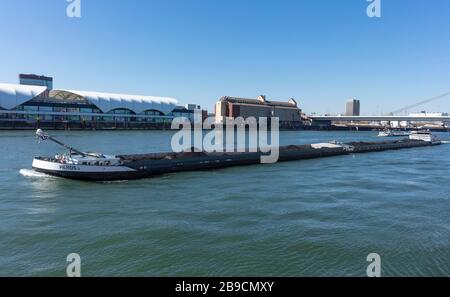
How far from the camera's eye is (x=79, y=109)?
385 ft

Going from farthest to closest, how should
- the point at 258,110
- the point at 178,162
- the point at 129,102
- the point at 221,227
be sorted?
1. the point at 258,110
2. the point at 129,102
3. the point at 178,162
4. the point at 221,227

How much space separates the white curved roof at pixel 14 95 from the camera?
332 feet

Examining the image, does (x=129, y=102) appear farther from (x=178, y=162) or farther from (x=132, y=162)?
(x=132, y=162)

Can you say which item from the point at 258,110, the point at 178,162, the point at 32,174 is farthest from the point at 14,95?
the point at 258,110

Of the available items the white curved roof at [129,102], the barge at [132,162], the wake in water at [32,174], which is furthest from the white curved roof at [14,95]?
the wake in water at [32,174]

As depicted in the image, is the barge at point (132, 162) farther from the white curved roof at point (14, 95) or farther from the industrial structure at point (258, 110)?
the industrial structure at point (258, 110)

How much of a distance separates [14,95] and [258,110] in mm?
102880

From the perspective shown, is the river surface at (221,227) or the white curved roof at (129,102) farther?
the white curved roof at (129,102)

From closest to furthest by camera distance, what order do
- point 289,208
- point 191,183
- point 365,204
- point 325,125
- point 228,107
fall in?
point 289,208
point 365,204
point 191,183
point 228,107
point 325,125

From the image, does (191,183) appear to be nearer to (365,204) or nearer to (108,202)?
(108,202)

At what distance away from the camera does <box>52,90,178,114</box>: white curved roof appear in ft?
394

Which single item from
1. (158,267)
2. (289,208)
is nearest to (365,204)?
(289,208)

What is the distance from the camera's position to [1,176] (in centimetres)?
2877

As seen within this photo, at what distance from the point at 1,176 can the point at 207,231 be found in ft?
67.9
